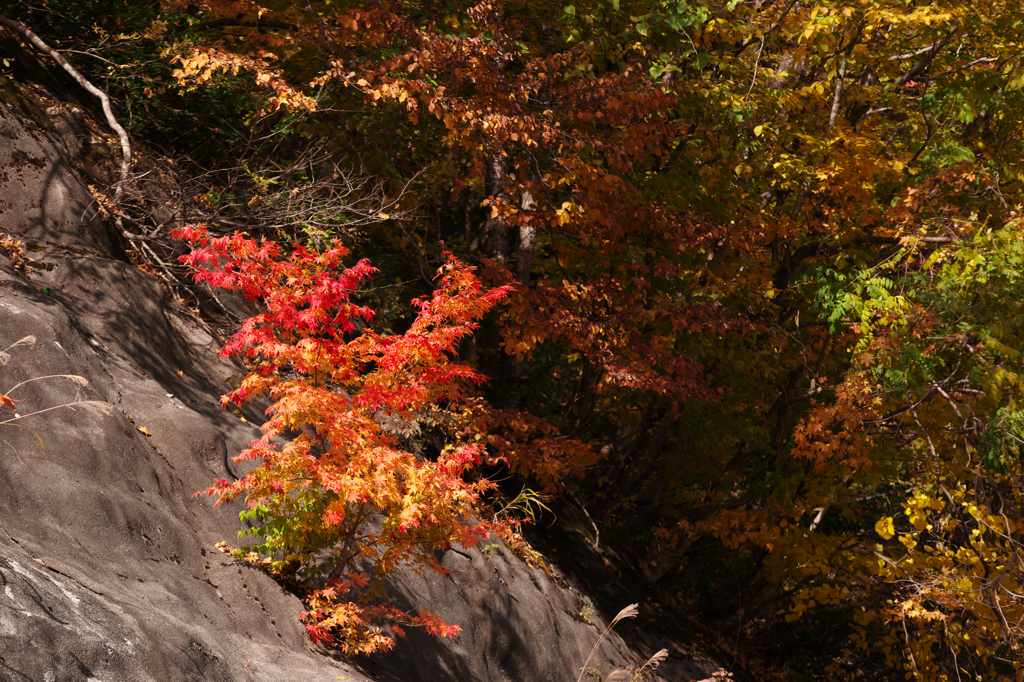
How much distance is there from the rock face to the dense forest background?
0.76 m

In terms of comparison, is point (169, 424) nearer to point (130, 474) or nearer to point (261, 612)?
point (130, 474)

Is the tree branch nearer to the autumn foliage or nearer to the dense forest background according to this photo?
the dense forest background

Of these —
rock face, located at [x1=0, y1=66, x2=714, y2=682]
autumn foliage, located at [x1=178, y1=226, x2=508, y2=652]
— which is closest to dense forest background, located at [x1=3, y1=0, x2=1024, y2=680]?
autumn foliage, located at [x1=178, y1=226, x2=508, y2=652]

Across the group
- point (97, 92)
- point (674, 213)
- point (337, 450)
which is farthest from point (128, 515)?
point (674, 213)

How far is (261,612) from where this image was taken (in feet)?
19.4

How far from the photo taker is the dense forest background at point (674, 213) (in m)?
8.73

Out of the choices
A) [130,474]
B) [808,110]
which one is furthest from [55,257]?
[808,110]

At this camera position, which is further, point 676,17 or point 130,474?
point 676,17

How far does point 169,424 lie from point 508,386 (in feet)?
20.5

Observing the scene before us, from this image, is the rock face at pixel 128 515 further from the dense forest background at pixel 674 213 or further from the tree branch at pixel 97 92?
the dense forest background at pixel 674 213

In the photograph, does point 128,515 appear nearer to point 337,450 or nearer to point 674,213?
point 337,450

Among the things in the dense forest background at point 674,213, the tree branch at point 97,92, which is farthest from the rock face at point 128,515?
→ the dense forest background at point 674,213

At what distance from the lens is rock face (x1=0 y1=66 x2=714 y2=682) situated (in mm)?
4109

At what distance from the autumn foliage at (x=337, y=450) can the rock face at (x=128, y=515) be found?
443mm
